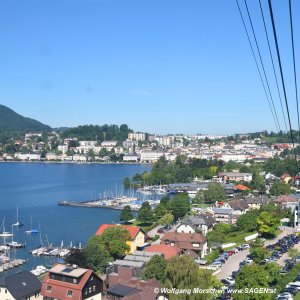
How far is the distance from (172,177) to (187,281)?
44.0 feet

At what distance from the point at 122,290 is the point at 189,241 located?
2306mm

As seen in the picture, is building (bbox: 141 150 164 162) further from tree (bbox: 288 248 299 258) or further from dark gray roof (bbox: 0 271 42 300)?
dark gray roof (bbox: 0 271 42 300)

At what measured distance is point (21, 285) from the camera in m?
4.00

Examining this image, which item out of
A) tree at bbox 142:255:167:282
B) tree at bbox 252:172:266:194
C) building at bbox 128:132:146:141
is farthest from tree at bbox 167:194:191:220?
building at bbox 128:132:146:141

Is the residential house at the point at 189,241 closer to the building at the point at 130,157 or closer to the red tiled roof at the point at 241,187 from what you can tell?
the red tiled roof at the point at 241,187

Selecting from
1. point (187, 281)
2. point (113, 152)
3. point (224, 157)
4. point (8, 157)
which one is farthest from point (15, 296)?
point (8, 157)

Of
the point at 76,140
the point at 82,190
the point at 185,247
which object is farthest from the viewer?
the point at 76,140

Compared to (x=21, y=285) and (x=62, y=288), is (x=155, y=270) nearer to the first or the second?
(x=62, y=288)

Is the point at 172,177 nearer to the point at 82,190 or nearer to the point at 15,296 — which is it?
the point at 82,190

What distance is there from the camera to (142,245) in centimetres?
630

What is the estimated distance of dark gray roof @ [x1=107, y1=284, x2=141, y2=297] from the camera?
12.0ft

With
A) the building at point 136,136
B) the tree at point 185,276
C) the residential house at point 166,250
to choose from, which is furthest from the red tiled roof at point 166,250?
the building at point 136,136

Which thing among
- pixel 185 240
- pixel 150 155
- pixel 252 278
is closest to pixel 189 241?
pixel 185 240

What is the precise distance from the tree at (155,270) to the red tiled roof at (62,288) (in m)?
0.63
